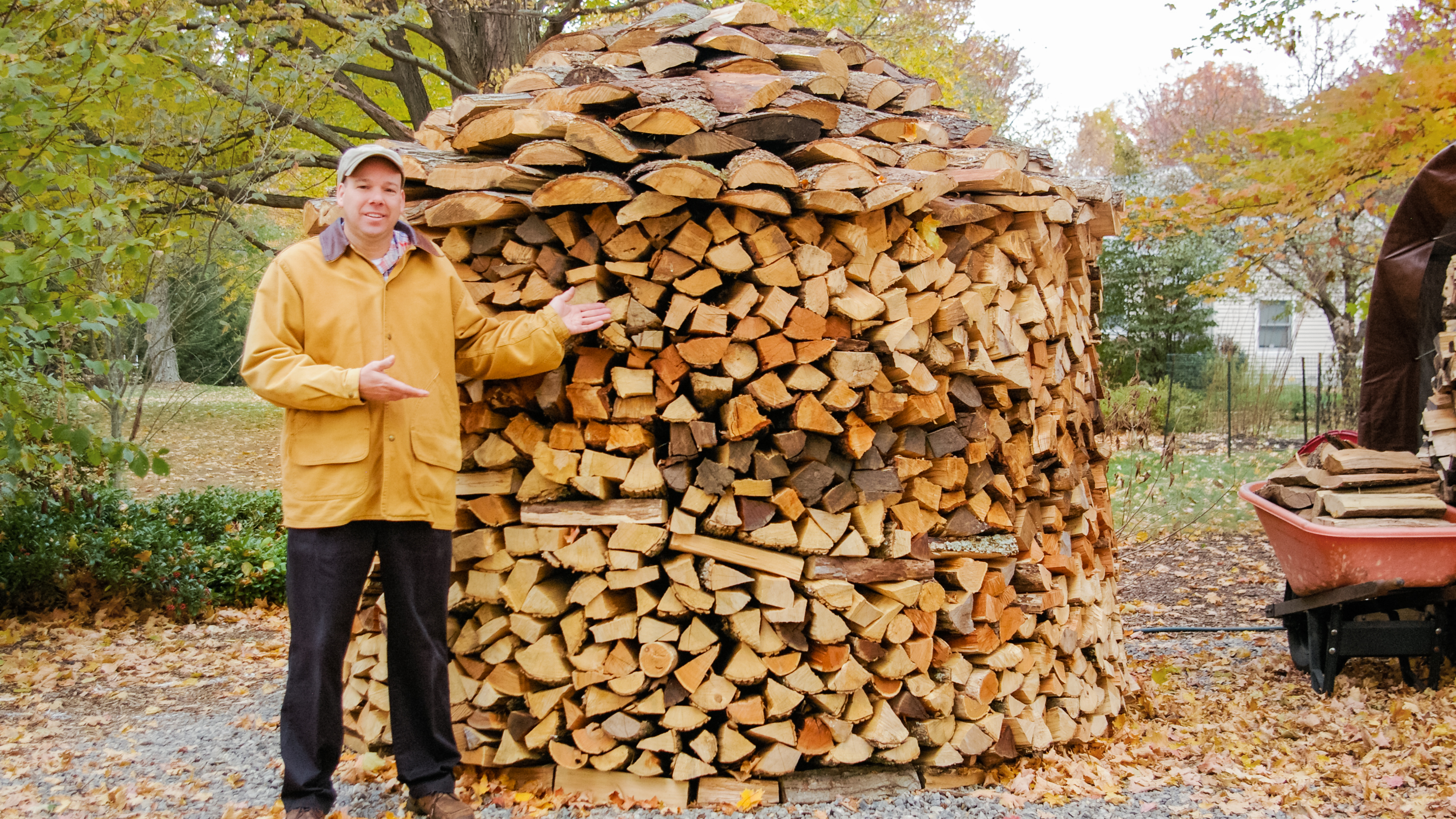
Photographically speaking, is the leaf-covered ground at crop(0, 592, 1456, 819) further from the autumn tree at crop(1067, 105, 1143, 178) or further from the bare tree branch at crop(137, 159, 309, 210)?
the autumn tree at crop(1067, 105, 1143, 178)

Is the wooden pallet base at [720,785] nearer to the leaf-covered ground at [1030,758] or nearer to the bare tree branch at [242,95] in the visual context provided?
the leaf-covered ground at [1030,758]

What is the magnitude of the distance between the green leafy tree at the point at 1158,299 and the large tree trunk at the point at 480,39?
9.11m

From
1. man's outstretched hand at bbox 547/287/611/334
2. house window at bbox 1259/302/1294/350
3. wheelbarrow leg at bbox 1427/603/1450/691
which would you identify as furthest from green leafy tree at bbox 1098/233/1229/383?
man's outstretched hand at bbox 547/287/611/334

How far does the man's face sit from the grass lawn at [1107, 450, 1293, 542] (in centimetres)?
617

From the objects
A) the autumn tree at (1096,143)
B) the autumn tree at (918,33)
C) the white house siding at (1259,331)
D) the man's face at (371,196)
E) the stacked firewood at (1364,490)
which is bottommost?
the stacked firewood at (1364,490)

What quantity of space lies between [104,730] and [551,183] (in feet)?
9.49

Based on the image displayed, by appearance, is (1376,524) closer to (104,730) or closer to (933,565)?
(933,565)

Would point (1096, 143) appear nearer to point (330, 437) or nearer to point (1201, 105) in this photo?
point (1201, 105)

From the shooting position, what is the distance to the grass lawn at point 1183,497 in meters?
7.98

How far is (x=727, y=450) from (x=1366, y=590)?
2780mm

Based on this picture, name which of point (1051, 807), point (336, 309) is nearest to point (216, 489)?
point (336, 309)

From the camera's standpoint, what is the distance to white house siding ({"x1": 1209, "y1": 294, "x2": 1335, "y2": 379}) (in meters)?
19.1

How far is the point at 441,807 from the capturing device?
2.76 meters

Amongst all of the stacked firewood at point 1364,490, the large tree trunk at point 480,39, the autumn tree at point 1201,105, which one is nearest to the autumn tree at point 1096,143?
the autumn tree at point 1201,105
